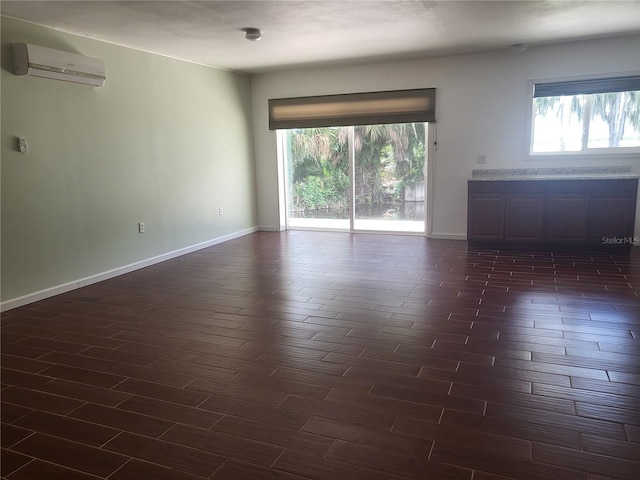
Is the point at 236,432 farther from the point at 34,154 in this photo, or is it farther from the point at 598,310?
the point at 34,154

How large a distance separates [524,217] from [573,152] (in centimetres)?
112

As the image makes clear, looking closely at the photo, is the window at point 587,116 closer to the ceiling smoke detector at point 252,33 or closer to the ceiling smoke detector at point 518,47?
the ceiling smoke detector at point 518,47

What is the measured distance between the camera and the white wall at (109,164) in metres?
4.09

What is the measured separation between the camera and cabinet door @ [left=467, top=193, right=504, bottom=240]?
6016 mm

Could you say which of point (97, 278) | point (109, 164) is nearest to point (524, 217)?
point (109, 164)

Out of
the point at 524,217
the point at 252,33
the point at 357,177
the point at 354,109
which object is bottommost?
the point at 524,217

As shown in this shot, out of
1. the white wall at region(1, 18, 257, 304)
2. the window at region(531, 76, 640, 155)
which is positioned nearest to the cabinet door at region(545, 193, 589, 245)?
the window at region(531, 76, 640, 155)

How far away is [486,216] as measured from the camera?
6086mm

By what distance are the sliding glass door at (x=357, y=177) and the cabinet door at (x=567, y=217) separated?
183 cm

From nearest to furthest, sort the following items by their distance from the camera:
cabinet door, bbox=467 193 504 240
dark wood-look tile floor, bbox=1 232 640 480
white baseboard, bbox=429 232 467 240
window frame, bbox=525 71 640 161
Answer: dark wood-look tile floor, bbox=1 232 640 480 → window frame, bbox=525 71 640 161 → cabinet door, bbox=467 193 504 240 → white baseboard, bbox=429 232 467 240

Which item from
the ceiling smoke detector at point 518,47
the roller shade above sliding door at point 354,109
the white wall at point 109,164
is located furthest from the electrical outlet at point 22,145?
the ceiling smoke detector at point 518,47

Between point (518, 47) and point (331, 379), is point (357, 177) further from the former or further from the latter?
point (331, 379)

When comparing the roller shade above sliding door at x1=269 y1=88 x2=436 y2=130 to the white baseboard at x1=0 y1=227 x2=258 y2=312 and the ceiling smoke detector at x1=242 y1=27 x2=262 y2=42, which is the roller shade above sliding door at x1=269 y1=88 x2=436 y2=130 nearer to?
the white baseboard at x1=0 y1=227 x2=258 y2=312

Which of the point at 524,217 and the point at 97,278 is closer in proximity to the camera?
the point at 97,278
